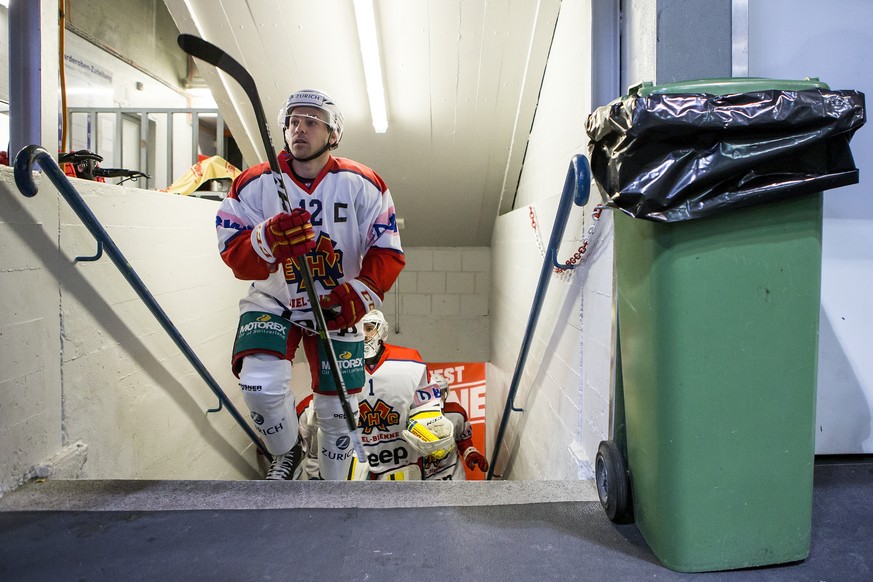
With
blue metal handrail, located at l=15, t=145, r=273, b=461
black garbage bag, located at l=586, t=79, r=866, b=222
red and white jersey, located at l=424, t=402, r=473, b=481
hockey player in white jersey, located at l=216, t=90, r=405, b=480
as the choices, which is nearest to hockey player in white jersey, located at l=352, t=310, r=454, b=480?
red and white jersey, located at l=424, t=402, r=473, b=481

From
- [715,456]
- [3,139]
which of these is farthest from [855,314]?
[3,139]

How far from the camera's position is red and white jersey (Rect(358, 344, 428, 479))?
3826mm

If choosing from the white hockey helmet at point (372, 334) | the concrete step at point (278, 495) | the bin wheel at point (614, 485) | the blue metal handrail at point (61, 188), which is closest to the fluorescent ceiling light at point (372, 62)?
the white hockey helmet at point (372, 334)

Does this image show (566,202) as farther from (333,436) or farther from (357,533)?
(333,436)

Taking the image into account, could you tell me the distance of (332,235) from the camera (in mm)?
2305

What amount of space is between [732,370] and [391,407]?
2903mm

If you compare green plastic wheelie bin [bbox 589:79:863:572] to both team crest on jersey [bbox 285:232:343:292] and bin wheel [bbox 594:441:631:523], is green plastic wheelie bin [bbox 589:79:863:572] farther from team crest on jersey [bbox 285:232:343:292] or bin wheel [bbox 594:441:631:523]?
team crest on jersey [bbox 285:232:343:292]

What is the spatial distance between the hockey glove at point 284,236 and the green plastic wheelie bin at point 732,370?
45.2 inches

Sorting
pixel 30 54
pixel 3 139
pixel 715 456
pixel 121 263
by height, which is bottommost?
pixel 715 456

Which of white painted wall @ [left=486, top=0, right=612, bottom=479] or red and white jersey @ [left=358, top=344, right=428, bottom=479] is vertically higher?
white painted wall @ [left=486, top=0, right=612, bottom=479]

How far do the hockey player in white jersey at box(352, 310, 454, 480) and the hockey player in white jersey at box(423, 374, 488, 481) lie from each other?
8.6 inches

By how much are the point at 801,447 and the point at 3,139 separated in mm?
5246

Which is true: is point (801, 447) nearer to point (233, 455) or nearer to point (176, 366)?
point (176, 366)

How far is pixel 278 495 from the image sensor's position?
1579 millimetres
